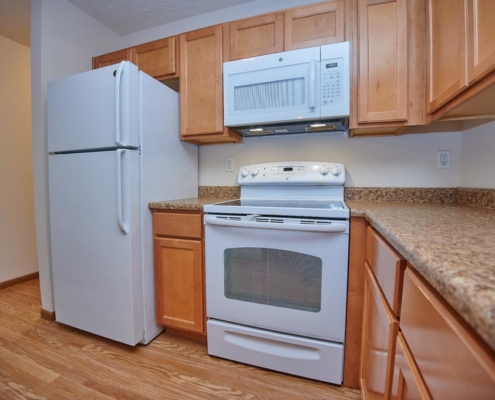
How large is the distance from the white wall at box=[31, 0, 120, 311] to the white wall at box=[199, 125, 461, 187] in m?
1.46

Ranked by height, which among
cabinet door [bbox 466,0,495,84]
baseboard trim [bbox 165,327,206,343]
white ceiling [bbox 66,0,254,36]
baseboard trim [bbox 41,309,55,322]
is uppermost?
white ceiling [bbox 66,0,254,36]

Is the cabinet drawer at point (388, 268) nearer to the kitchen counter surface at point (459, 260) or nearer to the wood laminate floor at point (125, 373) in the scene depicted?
the kitchen counter surface at point (459, 260)

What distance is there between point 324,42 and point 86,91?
58.2 inches

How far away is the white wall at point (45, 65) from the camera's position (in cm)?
168

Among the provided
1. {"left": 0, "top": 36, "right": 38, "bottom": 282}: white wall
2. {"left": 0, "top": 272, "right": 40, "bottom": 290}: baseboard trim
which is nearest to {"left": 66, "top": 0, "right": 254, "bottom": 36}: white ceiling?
{"left": 0, "top": 36, "right": 38, "bottom": 282}: white wall

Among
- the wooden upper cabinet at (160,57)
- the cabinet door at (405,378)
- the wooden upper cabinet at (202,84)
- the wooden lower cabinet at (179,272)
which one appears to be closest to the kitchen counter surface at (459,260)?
the cabinet door at (405,378)

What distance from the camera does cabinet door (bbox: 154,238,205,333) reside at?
1.45 metres

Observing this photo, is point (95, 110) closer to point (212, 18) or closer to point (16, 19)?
point (212, 18)

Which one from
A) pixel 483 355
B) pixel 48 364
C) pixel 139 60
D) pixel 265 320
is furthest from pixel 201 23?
pixel 48 364

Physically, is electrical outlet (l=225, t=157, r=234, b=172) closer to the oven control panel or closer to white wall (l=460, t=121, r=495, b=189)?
the oven control panel

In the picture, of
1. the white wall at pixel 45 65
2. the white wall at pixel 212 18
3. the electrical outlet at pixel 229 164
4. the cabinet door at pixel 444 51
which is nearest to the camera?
the cabinet door at pixel 444 51

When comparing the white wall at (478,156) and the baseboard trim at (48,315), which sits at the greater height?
the white wall at (478,156)

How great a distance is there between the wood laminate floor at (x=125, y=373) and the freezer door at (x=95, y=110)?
1267 millimetres

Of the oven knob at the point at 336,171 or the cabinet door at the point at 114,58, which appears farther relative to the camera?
the cabinet door at the point at 114,58
